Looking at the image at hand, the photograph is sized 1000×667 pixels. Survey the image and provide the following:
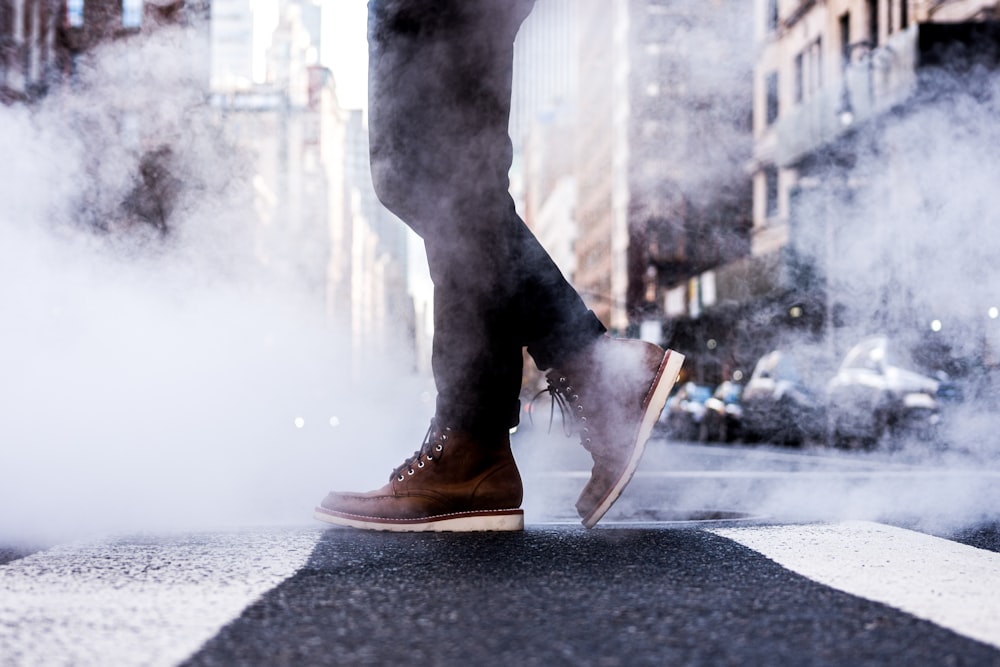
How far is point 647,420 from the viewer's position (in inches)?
86.2

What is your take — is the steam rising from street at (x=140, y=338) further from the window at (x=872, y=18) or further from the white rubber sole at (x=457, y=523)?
the window at (x=872, y=18)

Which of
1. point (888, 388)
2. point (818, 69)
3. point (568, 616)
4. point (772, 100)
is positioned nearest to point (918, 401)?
point (888, 388)

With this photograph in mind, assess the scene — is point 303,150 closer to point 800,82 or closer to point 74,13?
point 74,13

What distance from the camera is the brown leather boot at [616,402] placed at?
2180 millimetres

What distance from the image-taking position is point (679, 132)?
194 inches

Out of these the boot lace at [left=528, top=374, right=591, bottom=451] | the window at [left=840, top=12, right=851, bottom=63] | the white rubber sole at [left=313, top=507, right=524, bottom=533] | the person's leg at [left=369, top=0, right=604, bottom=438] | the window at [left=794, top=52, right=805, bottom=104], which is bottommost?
the white rubber sole at [left=313, top=507, right=524, bottom=533]

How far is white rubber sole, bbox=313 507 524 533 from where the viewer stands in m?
2.19

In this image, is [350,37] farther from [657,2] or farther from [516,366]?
[657,2]

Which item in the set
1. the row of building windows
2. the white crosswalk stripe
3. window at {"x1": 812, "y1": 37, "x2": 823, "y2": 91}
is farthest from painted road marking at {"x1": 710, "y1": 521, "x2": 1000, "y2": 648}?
the row of building windows

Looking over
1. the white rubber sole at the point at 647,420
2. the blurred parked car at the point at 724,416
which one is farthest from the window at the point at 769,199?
the blurred parked car at the point at 724,416

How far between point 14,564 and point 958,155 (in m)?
2.90

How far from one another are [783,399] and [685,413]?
A: 10.8m

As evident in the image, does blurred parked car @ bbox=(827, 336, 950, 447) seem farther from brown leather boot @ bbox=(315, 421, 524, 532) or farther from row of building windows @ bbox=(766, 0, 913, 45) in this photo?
row of building windows @ bbox=(766, 0, 913, 45)

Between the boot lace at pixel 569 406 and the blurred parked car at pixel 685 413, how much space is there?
12.9 meters
